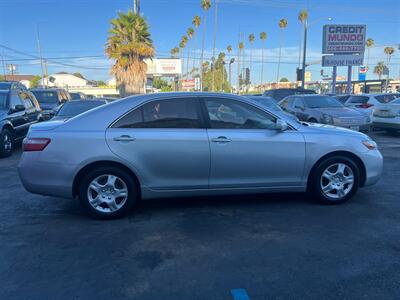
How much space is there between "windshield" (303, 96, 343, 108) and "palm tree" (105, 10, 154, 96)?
2035 centimetres

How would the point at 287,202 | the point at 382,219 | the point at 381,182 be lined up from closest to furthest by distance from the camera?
the point at 382,219, the point at 287,202, the point at 381,182

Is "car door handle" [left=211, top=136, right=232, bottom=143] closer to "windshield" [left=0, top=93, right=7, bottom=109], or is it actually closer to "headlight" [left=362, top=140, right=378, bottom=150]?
"headlight" [left=362, top=140, right=378, bottom=150]

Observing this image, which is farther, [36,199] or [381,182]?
[381,182]

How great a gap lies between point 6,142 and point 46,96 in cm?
796

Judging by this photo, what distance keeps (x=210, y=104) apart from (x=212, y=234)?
66.7 inches

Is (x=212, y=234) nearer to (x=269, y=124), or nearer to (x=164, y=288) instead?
(x=164, y=288)

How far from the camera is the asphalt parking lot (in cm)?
Result: 303

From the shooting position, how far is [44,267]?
11.2 ft

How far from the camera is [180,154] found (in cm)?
459

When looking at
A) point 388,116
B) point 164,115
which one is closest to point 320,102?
point 388,116

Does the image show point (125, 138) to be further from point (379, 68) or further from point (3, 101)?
point (379, 68)

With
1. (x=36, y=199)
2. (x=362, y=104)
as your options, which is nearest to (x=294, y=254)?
(x=36, y=199)

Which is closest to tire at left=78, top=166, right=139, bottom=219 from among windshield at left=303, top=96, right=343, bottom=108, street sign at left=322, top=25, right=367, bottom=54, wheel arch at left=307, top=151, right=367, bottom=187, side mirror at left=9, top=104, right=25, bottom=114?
wheel arch at left=307, top=151, right=367, bottom=187

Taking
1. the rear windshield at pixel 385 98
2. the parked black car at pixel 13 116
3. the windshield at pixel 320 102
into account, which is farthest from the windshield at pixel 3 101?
the rear windshield at pixel 385 98
